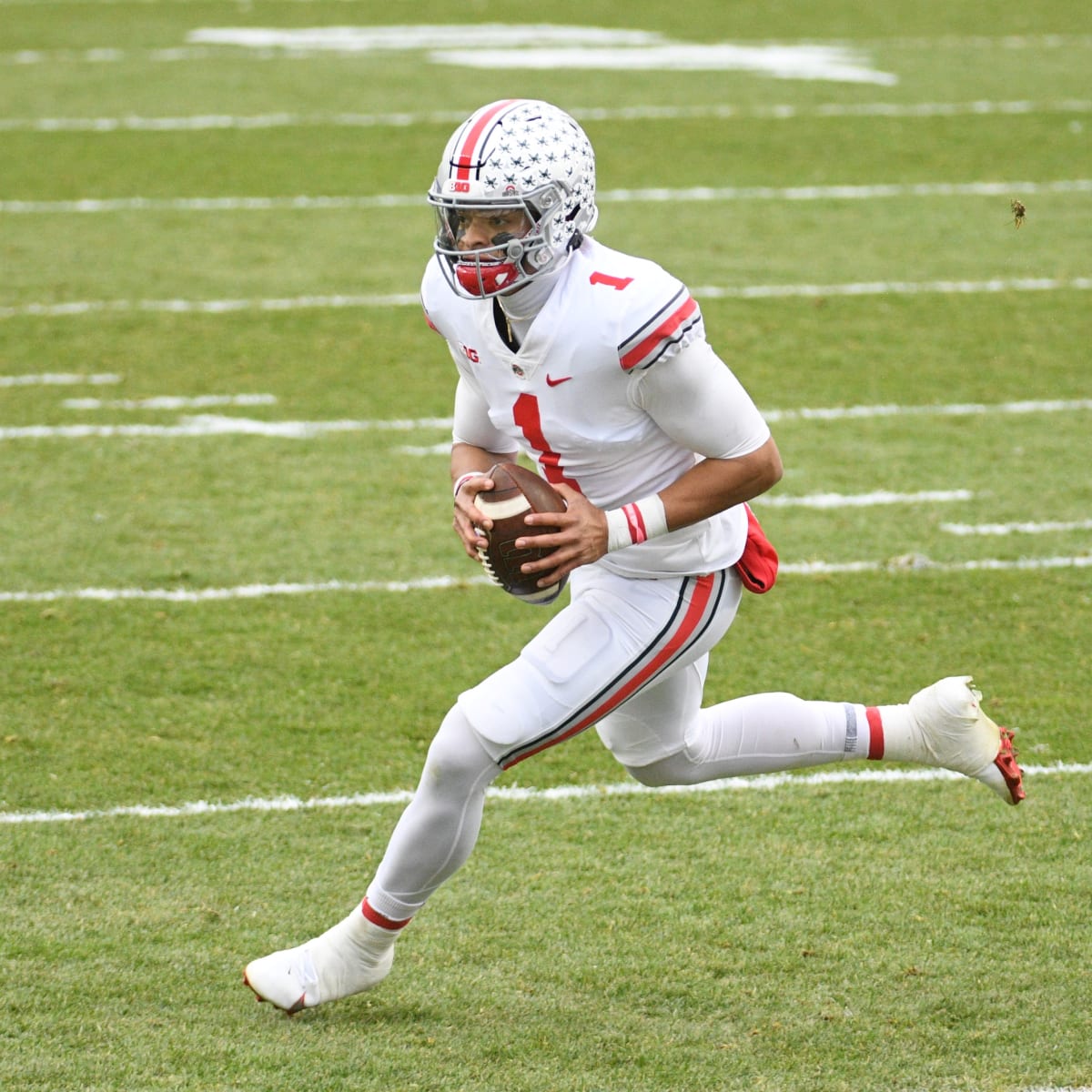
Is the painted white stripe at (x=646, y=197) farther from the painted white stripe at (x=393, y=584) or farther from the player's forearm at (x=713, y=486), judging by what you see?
the player's forearm at (x=713, y=486)

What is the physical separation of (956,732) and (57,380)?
5.14 meters

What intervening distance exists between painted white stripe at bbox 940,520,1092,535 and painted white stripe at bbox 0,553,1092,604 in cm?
22

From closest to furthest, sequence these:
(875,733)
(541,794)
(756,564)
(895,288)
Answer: (756,564) < (875,733) < (541,794) < (895,288)

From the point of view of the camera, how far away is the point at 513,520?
3105mm

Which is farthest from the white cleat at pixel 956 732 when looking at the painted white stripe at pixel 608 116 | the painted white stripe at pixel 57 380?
the painted white stripe at pixel 608 116

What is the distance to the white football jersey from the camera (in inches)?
120

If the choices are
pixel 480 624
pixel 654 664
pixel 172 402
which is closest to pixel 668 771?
pixel 654 664

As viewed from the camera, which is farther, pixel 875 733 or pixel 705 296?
pixel 705 296

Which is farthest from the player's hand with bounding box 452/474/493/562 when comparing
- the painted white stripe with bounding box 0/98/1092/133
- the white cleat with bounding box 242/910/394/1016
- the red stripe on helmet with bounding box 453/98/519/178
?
the painted white stripe with bounding box 0/98/1092/133

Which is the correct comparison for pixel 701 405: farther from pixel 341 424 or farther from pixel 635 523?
pixel 341 424

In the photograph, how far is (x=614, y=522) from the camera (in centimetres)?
312

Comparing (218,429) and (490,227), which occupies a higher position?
(490,227)

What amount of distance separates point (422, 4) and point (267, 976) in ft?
53.5

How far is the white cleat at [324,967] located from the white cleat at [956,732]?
1.19m
